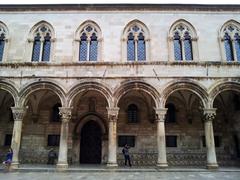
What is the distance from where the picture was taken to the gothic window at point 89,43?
1477 centimetres

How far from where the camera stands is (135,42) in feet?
48.8

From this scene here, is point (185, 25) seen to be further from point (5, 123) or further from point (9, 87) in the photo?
point (5, 123)

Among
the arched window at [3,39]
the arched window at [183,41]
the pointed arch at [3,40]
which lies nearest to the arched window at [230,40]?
the arched window at [183,41]

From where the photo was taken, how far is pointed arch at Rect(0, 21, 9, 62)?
14.7 meters

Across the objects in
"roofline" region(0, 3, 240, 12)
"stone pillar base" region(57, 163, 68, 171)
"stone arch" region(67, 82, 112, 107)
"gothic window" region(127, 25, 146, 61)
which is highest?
"roofline" region(0, 3, 240, 12)

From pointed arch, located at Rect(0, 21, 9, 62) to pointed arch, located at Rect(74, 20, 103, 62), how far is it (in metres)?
4.46

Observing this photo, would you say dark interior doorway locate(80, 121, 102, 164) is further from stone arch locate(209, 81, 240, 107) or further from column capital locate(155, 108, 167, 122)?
stone arch locate(209, 81, 240, 107)

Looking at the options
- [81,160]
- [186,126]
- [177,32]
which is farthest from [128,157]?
[177,32]

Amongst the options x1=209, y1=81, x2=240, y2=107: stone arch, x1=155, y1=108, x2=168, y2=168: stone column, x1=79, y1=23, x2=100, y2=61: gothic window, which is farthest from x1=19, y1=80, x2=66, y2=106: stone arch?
x1=209, y1=81, x2=240, y2=107: stone arch

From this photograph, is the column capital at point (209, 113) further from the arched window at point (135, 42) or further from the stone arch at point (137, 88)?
the arched window at point (135, 42)

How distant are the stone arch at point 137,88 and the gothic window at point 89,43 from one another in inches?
110

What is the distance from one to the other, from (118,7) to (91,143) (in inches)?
363

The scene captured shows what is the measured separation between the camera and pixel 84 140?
1554 centimetres

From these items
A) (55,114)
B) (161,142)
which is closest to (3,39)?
(55,114)
